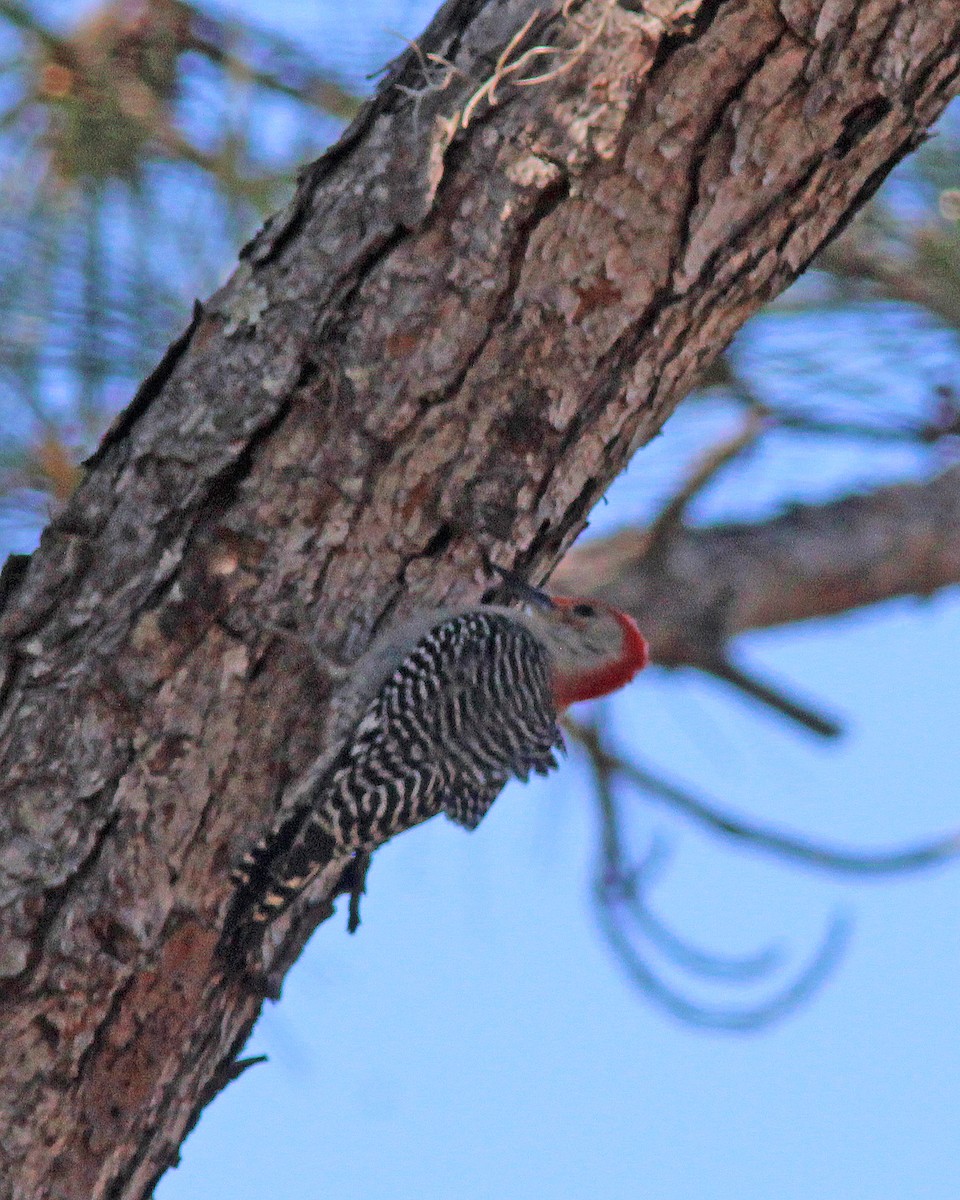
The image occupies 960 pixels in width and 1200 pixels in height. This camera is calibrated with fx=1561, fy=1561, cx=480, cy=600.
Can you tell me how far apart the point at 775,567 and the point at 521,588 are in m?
1.83

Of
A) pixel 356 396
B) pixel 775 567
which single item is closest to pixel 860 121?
pixel 356 396

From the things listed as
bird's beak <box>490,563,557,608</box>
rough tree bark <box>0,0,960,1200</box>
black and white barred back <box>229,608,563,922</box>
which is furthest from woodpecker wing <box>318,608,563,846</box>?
rough tree bark <box>0,0,960,1200</box>

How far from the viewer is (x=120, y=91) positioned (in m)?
3.92

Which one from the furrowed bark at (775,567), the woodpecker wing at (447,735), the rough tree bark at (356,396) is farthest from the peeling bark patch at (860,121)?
the furrowed bark at (775,567)

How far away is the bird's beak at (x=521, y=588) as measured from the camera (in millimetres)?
3389

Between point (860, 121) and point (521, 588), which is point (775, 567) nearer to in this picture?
point (521, 588)

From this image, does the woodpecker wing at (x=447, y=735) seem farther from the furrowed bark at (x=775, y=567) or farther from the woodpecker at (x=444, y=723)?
the furrowed bark at (x=775, y=567)

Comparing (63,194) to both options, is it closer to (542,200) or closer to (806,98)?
(542,200)

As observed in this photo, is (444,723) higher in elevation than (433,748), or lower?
higher

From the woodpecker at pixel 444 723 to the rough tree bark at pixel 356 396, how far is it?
137 mm

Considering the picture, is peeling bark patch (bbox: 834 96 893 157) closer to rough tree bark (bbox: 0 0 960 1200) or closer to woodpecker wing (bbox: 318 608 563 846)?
rough tree bark (bbox: 0 0 960 1200)

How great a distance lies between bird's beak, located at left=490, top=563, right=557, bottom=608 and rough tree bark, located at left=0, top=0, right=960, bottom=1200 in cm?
→ 27

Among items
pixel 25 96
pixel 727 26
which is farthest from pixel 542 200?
pixel 25 96

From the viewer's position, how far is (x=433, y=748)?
382 centimetres
